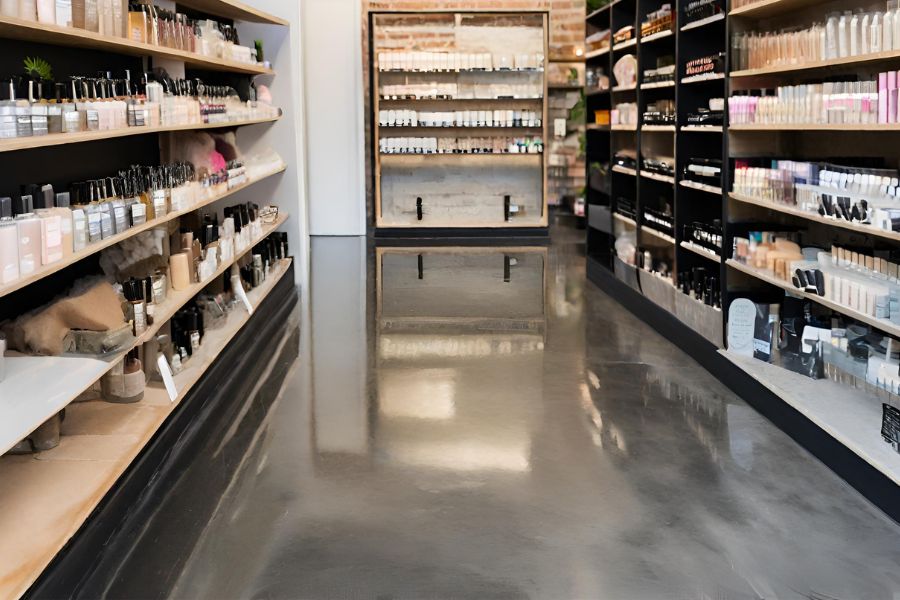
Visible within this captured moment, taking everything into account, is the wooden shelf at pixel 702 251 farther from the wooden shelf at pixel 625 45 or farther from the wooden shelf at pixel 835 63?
the wooden shelf at pixel 625 45

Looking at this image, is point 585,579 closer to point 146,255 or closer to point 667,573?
point 667,573

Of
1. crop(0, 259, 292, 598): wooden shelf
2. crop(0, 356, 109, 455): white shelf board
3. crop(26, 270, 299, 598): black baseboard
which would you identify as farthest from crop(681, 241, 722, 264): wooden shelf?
crop(0, 356, 109, 455): white shelf board

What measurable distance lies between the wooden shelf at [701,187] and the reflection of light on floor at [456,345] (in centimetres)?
145

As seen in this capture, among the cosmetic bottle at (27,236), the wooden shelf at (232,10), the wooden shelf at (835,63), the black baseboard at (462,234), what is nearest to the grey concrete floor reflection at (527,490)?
the cosmetic bottle at (27,236)

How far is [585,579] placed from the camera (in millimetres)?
3352

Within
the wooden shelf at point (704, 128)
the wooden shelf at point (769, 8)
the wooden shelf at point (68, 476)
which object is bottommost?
the wooden shelf at point (68, 476)

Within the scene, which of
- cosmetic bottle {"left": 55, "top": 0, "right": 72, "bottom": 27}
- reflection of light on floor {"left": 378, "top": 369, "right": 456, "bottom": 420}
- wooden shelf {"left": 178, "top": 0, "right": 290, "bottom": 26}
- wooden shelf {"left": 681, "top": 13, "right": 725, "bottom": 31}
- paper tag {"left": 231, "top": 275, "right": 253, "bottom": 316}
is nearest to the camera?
cosmetic bottle {"left": 55, "top": 0, "right": 72, "bottom": 27}

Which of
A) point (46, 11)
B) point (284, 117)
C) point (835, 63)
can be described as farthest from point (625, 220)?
point (46, 11)

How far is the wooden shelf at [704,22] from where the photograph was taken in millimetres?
6148

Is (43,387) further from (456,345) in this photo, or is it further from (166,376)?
(456,345)

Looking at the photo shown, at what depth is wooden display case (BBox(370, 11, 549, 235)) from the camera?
1248cm

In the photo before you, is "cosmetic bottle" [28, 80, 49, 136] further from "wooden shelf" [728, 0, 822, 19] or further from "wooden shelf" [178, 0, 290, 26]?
"wooden shelf" [728, 0, 822, 19]

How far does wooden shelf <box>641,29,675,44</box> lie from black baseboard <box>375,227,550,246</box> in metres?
4.65

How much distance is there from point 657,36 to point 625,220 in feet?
6.04
